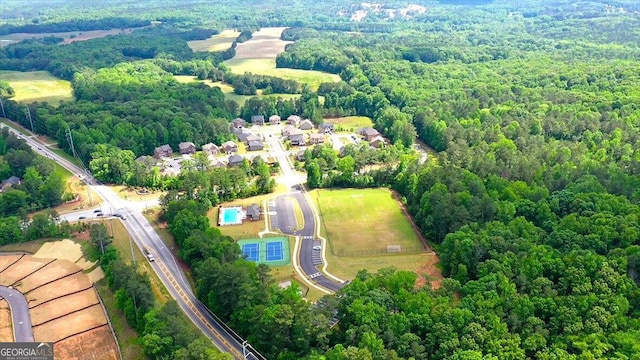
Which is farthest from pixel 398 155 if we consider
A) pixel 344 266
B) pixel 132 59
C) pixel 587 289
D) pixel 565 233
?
pixel 132 59

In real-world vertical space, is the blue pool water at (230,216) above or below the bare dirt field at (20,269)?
above

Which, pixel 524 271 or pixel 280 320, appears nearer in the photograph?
pixel 280 320

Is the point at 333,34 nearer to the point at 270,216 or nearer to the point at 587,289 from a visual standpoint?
the point at 270,216

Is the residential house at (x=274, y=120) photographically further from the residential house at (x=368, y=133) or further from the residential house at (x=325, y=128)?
the residential house at (x=368, y=133)

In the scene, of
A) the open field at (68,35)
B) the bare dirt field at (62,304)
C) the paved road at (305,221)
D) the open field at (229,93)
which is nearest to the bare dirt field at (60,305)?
the bare dirt field at (62,304)

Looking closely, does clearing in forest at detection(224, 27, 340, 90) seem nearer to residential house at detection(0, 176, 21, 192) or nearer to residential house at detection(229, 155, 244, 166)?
residential house at detection(229, 155, 244, 166)

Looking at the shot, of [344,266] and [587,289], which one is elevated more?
[587,289]
